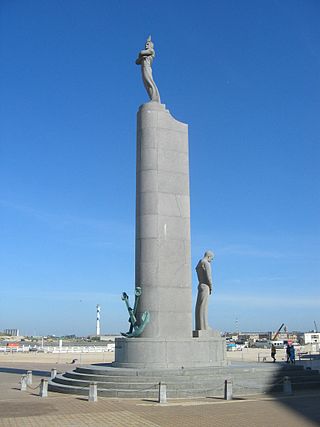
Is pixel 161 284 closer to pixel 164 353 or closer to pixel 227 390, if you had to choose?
pixel 164 353

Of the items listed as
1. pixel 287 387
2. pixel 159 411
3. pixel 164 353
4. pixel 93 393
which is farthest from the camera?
pixel 164 353

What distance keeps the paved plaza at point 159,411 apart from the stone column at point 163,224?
18.4 feet

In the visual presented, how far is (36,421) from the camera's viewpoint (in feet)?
45.9

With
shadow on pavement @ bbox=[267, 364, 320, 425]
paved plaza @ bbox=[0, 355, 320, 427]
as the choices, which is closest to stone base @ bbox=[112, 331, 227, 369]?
shadow on pavement @ bbox=[267, 364, 320, 425]

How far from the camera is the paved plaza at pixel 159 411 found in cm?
1383

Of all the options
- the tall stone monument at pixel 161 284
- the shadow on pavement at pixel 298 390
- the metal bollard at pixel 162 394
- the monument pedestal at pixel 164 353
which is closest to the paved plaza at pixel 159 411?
the shadow on pavement at pixel 298 390

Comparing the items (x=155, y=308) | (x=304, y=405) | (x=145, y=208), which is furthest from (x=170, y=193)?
(x=304, y=405)

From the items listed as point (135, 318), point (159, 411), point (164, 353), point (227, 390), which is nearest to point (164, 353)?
point (164, 353)

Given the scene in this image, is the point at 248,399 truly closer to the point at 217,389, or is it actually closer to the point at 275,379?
the point at 217,389

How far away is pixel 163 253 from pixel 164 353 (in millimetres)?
4590

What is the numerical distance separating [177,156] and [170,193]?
2.03 metres

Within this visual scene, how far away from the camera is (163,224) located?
943 inches

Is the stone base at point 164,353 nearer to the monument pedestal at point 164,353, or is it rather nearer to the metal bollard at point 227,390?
the monument pedestal at point 164,353

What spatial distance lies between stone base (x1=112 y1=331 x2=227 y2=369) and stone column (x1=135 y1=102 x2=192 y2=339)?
1.22m
